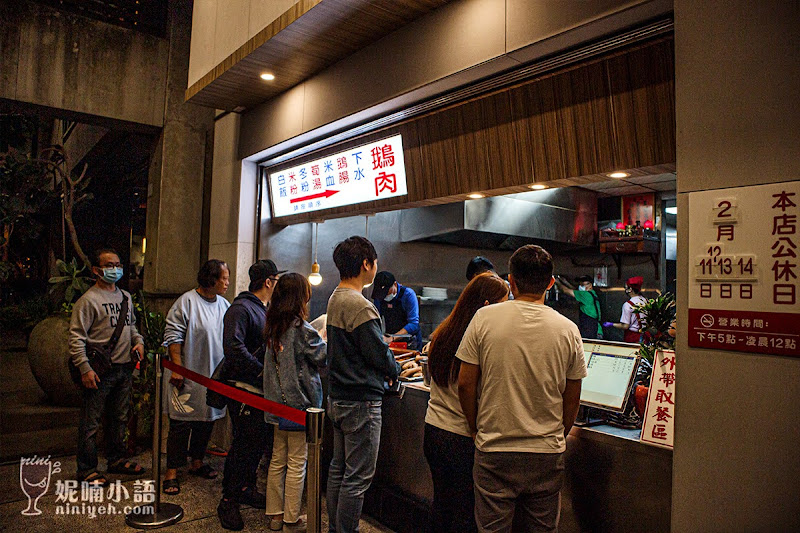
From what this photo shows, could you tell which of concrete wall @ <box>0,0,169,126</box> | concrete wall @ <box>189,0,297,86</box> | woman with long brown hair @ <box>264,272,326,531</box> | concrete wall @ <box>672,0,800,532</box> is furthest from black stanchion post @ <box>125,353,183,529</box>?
concrete wall @ <box>0,0,169,126</box>

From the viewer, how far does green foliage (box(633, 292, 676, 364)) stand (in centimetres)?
297

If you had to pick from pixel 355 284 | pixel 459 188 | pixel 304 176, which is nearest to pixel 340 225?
pixel 304 176

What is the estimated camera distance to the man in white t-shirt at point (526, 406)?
245 cm

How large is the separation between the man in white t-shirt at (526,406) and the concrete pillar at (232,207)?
13.2 ft

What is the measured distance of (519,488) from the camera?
8.07 feet

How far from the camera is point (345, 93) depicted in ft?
15.2

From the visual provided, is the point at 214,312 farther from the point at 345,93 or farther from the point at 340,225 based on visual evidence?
the point at 340,225

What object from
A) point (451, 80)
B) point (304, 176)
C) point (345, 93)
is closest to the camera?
point (451, 80)

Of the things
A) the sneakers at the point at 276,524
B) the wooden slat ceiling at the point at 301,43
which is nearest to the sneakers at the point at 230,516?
the sneakers at the point at 276,524

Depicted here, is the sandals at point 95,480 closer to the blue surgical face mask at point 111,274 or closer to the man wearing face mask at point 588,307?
the blue surgical face mask at point 111,274

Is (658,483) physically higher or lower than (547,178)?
lower

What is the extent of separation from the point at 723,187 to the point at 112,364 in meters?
4.75

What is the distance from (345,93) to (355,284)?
2.00m

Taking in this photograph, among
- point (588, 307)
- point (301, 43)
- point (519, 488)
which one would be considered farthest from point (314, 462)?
point (588, 307)
